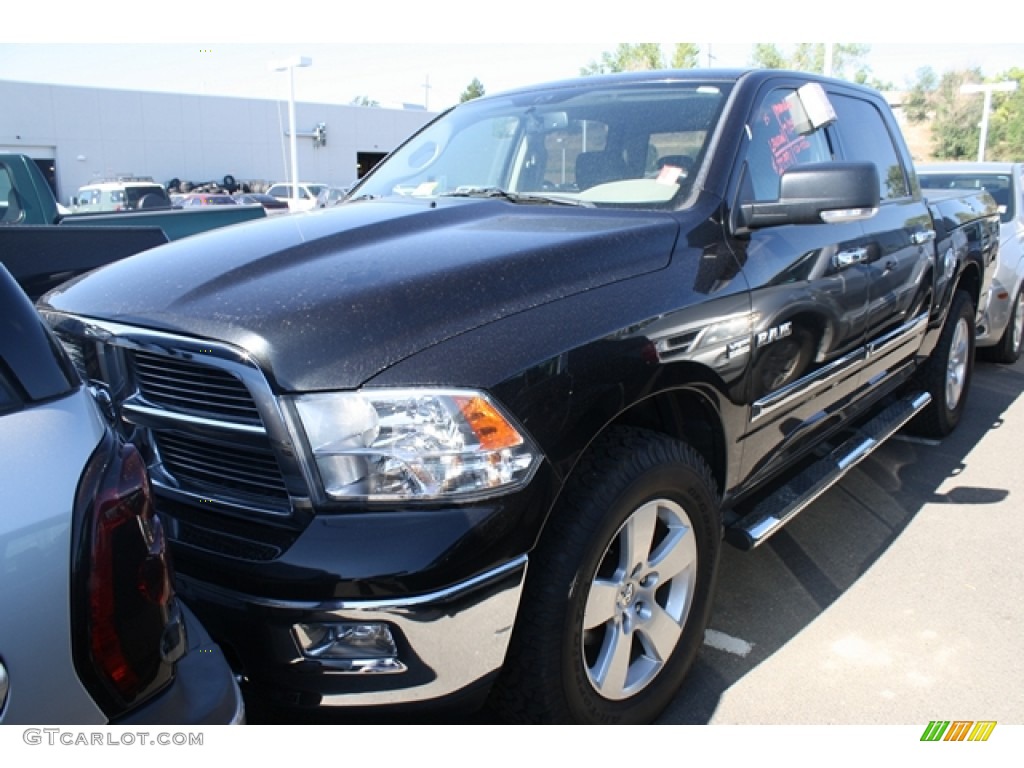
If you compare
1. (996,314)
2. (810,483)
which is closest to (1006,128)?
(996,314)

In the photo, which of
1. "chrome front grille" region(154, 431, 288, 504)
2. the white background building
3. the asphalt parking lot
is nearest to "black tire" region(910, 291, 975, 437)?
the asphalt parking lot

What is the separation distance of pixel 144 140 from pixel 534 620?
148 feet

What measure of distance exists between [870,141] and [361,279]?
321 centimetres

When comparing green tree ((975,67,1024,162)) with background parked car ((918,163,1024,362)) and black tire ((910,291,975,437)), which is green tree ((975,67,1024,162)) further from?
black tire ((910,291,975,437))

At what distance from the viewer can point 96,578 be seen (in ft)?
4.27

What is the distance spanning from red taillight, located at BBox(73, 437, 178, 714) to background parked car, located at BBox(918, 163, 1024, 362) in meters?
5.70

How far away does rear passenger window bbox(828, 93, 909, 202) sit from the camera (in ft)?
13.0

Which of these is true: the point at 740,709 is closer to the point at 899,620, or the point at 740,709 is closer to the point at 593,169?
the point at 899,620

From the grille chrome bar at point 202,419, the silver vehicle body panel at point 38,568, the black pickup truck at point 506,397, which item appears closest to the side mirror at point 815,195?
the black pickup truck at point 506,397

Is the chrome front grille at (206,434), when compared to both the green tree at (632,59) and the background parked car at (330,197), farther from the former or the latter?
the green tree at (632,59)

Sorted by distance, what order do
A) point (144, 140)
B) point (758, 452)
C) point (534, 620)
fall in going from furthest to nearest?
point (144, 140)
point (758, 452)
point (534, 620)

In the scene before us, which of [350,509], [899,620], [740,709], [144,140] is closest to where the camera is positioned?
[350,509]

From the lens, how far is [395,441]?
6.15 ft

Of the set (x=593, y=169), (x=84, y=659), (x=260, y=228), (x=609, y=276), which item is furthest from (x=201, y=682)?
(x=593, y=169)
